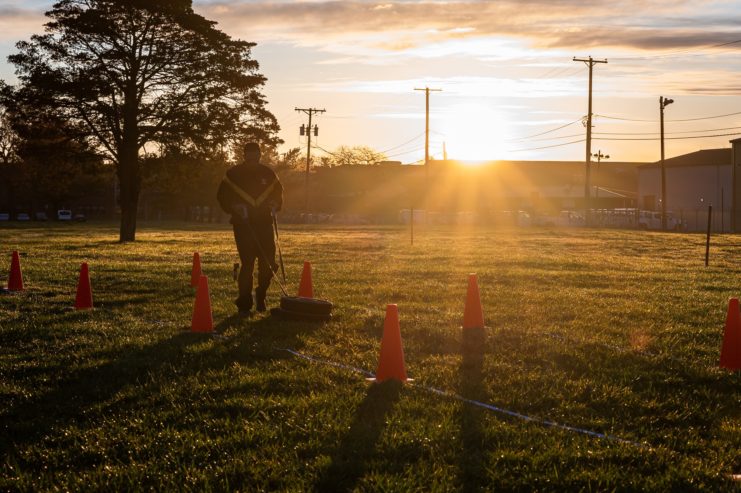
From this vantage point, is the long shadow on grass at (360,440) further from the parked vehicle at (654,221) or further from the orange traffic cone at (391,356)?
the parked vehicle at (654,221)

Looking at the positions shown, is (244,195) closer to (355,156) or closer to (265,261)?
(265,261)

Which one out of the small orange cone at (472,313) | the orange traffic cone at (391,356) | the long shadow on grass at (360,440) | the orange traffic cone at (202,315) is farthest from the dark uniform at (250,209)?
the long shadow on grass at (360,440)

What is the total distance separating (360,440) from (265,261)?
6.42m

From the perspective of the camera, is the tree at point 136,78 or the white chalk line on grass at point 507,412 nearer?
the white chalk line on grass at point 507,412

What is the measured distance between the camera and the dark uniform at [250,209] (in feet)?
39.1

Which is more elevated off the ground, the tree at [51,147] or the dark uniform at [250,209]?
the tree at [51,147]

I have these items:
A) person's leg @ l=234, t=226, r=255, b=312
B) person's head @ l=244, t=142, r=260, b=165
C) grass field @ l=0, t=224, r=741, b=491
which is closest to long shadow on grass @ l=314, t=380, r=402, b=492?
grass field @ l=0, t=224, r=741, b=491

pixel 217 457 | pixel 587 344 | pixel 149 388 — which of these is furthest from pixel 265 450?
pixel 587 344

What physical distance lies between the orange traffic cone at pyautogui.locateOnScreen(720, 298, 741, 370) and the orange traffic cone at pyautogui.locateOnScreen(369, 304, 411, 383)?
293 cm

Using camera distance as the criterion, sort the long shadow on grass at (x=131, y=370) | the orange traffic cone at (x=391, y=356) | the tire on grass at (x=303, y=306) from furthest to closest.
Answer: the tire on grass at (x=303, y=306) < the orange traffic cone at (x=391, y=356) < the long shadow on grass at (x=131, y=370)

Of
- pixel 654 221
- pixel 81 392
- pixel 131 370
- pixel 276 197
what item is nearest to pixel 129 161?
pixel 276 197

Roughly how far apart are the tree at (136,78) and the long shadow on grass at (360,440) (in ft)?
116

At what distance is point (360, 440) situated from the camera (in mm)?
5969

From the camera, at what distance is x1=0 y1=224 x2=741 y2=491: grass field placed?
5.37 m
